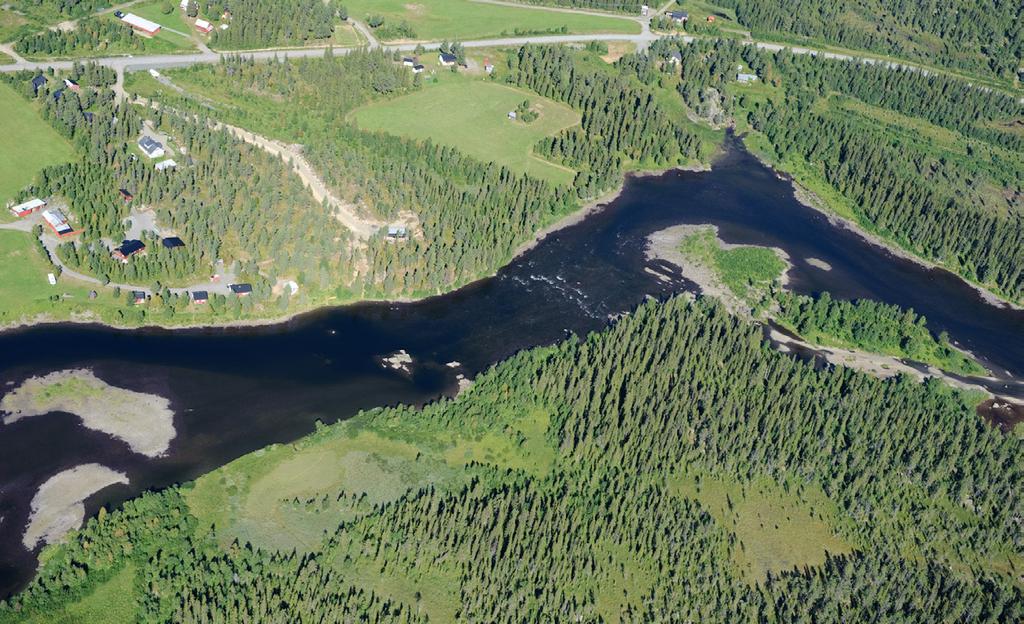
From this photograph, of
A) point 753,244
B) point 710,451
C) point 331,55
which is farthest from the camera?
point 331,55

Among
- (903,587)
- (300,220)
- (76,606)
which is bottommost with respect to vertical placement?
(76,606)

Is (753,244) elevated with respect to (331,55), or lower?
lower

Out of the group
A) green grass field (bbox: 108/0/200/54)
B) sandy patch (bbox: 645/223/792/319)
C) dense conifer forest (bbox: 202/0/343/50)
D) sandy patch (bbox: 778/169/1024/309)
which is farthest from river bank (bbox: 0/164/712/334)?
dense conifer forest (bbox: 202/0/343/50)

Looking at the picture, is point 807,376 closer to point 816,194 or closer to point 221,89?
point 816,194

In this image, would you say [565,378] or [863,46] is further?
[863,46]

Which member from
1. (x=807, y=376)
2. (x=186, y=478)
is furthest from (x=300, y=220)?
(x=807, y=376)

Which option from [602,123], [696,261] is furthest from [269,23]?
[696,261]

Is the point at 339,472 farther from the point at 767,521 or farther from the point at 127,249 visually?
the point at 127,249

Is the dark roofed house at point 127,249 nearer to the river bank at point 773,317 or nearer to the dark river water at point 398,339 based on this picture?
the dark river water at point 398,339

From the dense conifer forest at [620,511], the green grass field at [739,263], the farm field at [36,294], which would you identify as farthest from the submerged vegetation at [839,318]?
the farm field at [36,294]
